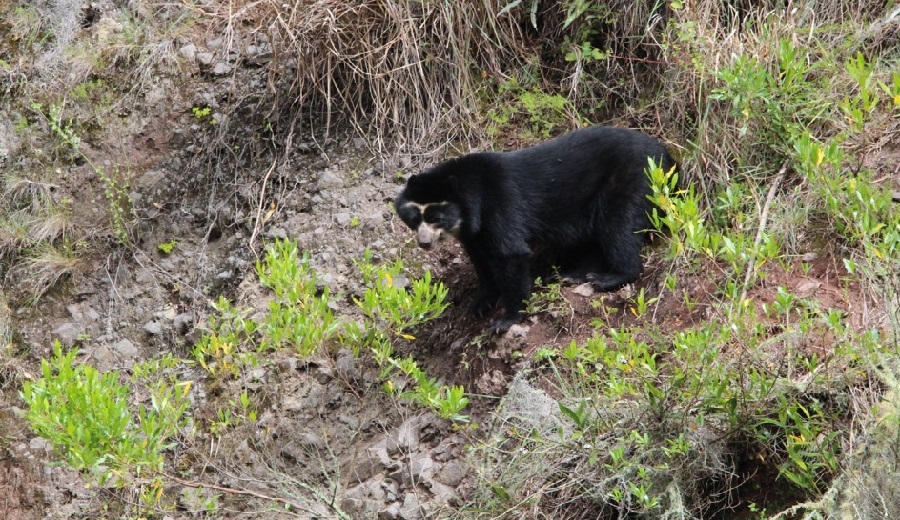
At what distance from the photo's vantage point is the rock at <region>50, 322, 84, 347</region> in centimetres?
706

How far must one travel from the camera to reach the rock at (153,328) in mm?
6902

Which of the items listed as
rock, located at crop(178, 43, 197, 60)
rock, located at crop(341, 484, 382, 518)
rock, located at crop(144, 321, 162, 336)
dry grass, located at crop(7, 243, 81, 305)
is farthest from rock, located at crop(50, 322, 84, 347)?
rock, located at crop(341, 484, 382, 518)

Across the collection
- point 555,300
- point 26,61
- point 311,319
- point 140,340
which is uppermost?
point 26,61

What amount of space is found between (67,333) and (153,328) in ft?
2.36

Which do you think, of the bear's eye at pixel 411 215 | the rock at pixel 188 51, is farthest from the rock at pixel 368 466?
the rock at pixel 188 51

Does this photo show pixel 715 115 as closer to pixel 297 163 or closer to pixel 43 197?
pixel 297 163

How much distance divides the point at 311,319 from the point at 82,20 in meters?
4.87

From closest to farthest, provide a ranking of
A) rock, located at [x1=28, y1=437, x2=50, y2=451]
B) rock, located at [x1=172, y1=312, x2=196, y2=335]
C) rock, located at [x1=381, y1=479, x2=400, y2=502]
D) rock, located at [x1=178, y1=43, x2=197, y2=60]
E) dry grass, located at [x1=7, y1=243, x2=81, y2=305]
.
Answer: rock, located at [x1=381, y1=479, x2=400, y2=502] < rock, located at [x1=28, y1=437, x2=50, y2=451] < rock, located at [x1=172, y1=312, x2=196, y2=335] < dry grass, located at [x1=7, y1=243, x2=81, y2=305] < rock, located at [x1=178, y1=43, x2=197, y2=60]

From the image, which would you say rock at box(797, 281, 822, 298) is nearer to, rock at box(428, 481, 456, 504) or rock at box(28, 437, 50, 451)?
rock at box(428, 481, 456, 504)

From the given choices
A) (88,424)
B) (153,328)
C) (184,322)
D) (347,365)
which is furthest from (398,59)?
(88,424)

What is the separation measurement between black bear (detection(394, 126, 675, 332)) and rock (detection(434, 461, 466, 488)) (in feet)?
2.87

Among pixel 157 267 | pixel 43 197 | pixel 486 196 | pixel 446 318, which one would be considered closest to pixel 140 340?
pixel 157 267

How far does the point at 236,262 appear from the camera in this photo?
274 inches

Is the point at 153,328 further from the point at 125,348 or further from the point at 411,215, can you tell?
the point at 411,215
